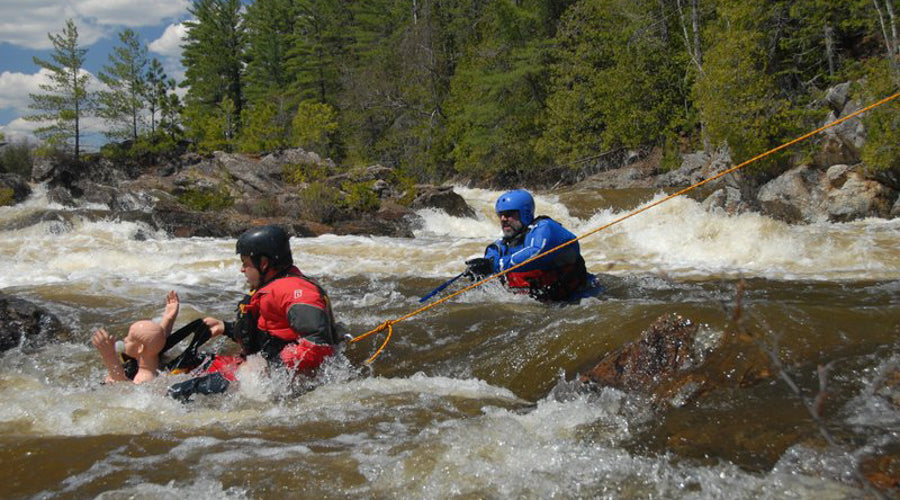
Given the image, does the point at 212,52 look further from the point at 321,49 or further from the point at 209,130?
the point at 209,130

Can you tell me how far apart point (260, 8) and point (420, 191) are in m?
33.6

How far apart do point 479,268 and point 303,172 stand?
52.9 feet

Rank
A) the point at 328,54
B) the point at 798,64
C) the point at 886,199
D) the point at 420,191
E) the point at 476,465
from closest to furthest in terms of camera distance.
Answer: the point at 476,465, the point at 886,199, the point at 798,64, the point at 420,191, the point at 328,54

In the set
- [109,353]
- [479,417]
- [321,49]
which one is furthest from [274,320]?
[321,49]

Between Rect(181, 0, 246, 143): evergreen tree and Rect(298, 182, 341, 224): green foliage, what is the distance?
27.7 m

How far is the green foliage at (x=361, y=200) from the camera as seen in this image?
60.9ft

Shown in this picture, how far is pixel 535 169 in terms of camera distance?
103ft

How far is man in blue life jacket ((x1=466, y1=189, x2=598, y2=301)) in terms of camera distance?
632 centimetres

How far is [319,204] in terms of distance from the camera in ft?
58.5

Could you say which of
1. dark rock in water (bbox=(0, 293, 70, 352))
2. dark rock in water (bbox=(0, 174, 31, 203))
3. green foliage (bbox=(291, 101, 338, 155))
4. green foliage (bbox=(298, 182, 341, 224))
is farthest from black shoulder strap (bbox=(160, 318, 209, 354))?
green foliage (bbox=(291, 101, 338, 155))

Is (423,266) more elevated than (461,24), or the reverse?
(461,24)

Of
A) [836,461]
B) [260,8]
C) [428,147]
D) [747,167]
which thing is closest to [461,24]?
[428,147]

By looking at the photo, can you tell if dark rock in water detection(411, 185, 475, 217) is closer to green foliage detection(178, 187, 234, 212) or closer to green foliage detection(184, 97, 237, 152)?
green foliage detection(178, 187, 234, 212)

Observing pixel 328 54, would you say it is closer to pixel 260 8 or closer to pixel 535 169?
pixel 260 8
